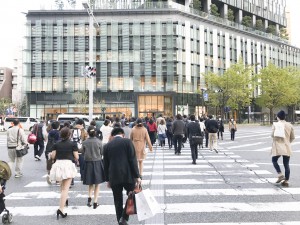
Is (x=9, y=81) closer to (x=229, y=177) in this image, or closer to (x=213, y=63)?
(x=213, y=63)

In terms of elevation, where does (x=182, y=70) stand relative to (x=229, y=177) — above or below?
above

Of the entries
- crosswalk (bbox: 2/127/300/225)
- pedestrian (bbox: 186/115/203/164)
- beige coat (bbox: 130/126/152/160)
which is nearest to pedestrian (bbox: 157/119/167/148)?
pedestrian (bbox: 186/115/203/164)

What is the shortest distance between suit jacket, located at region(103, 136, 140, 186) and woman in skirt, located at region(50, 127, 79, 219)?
49.3 inches

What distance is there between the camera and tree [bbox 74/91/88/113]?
53.2 metres

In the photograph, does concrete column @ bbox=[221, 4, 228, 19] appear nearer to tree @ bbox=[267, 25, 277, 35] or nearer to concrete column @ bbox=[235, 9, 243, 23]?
concrete column @ bbox=[235, 9, 243, 23]

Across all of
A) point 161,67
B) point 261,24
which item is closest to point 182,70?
point 161,67

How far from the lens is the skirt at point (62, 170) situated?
6.18 metres

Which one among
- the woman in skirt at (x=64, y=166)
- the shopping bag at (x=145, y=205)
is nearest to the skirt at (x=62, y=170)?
the woman in skirt at (x=64, y=166)

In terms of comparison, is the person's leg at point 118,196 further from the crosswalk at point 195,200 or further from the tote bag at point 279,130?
the tote bag at point 279,130

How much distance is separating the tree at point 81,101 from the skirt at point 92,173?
46.7 metres

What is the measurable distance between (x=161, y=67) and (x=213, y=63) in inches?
496

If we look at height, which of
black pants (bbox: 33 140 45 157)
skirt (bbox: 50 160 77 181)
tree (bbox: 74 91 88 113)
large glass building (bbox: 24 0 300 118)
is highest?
large glass building (bbox: 24 0 300 118)

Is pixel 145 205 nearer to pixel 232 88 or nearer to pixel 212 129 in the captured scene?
pixel 212 129

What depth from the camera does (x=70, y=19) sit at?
55438mm
